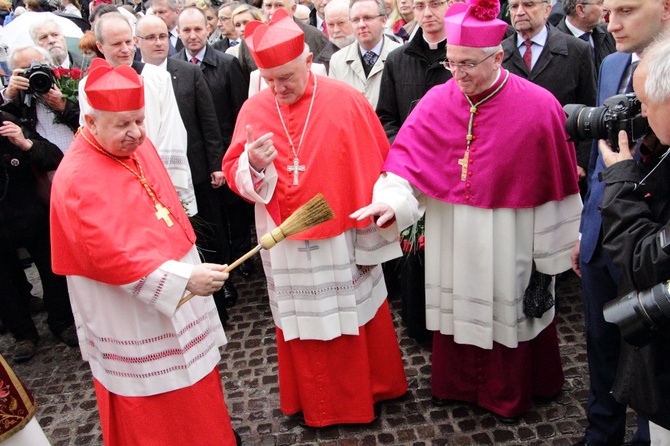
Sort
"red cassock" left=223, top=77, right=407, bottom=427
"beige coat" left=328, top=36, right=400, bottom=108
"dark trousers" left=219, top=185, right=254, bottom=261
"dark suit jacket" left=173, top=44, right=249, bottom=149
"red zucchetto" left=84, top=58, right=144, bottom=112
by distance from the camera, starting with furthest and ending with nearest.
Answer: "dark trousers" left=219, top=185, right=254, bottom=261, "dark suit jacket" left=173, top=44, right=249, bottom=149, "beige coat" left=328, top=36, right=400, bottom=108, "red cassock" left=223, top=77, right=407, bottom=427, "red zucchetto" left=84, top=58, right=144, bottom=112

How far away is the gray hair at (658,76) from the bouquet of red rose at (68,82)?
431 centimetres

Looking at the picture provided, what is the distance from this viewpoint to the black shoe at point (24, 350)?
5.31 m

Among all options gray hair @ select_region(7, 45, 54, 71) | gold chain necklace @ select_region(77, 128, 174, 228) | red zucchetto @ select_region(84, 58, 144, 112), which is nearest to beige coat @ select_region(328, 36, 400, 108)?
gray hair @ select_region(7, 45, 54, 71)

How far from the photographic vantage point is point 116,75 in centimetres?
288

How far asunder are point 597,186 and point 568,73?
2018 millimetres

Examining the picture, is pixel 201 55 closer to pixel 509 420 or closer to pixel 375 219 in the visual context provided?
pixel 375 219

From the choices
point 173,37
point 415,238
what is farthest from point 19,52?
point 173,37

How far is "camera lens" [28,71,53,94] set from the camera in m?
4.57

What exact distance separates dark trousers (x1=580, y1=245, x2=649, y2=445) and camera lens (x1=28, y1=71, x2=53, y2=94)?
13.2 feet

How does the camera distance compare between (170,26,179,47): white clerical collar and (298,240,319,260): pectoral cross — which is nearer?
(298,240,319,260): pectoral cross

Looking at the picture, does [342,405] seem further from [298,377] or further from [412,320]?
[412,320]

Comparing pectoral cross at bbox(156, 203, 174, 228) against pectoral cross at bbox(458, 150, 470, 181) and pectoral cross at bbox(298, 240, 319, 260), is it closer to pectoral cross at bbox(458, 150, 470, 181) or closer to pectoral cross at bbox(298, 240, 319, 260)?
pectoral cross at bbox(298, 240, 319, 260)

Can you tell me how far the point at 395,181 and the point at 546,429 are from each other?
73.0 inches

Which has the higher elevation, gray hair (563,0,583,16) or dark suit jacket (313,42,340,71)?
gray hair (563,0,583,16)
